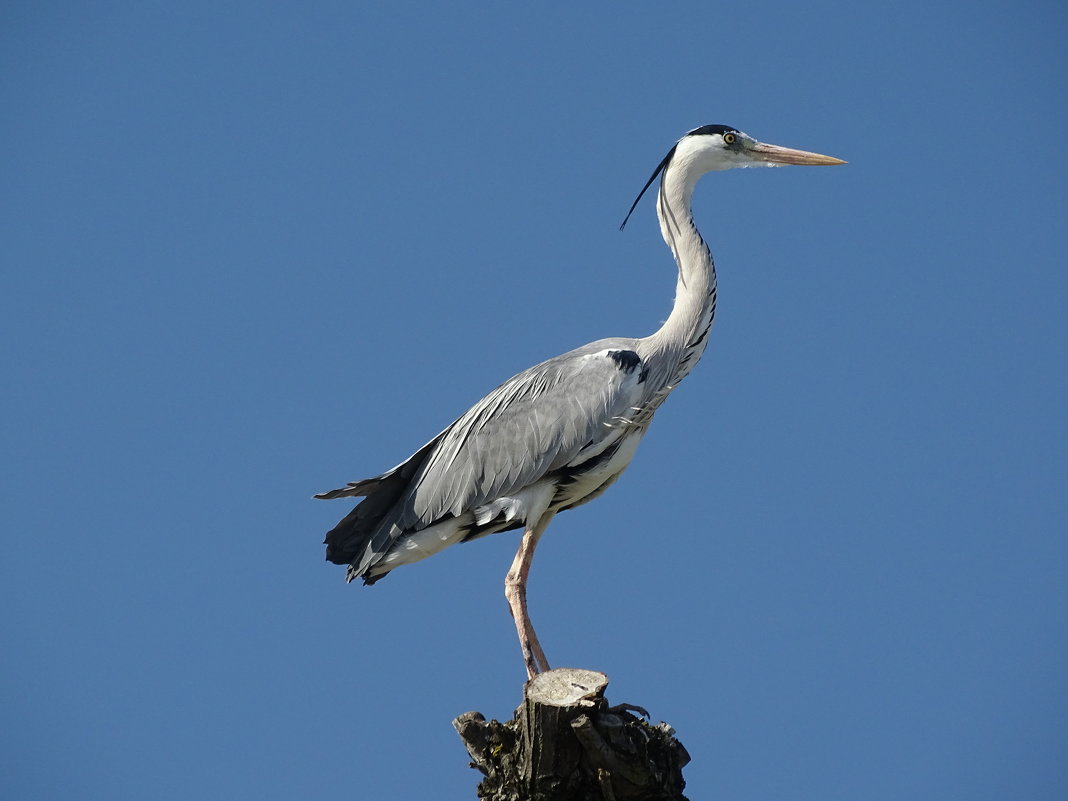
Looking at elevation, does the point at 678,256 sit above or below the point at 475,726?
above

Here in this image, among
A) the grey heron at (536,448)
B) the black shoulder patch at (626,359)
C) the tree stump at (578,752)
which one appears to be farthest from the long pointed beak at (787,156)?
the tree stump at (578,752)

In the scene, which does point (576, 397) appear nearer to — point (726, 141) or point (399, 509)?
point (399, 509)

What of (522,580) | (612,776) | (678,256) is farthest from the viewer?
(678,256)

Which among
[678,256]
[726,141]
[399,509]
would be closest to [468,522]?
[399,509]

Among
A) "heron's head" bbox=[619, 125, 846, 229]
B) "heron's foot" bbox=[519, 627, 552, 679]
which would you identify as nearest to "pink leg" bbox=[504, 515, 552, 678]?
"heron's foot" bbox=[519, 627, 552, 679]

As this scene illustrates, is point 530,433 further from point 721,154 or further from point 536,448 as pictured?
point 721,154

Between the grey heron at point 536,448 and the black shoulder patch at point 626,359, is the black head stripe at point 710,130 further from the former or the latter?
the black shoulder patch at point 626,359

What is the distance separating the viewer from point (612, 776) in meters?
5.20

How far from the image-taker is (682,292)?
7492 millimetres

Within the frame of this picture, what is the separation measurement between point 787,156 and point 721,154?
508 mm

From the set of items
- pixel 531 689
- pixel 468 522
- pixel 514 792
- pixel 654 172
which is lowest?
pixel 514 792

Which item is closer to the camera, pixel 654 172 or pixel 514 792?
pixel 514 792

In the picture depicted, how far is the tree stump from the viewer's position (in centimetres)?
516

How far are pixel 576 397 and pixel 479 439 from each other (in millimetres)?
666
